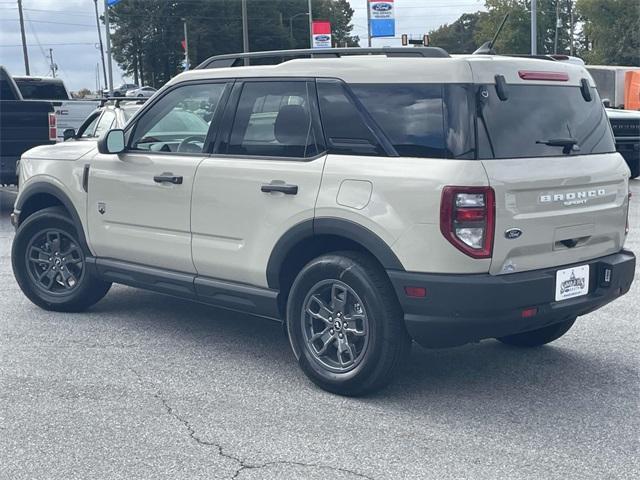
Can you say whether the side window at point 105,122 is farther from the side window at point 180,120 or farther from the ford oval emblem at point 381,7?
the ford oval emblem at point 381,7

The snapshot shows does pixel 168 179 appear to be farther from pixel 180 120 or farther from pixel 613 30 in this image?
pixel 613 30

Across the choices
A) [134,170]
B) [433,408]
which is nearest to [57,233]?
[134,170]

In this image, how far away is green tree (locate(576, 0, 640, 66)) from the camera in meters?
79.6

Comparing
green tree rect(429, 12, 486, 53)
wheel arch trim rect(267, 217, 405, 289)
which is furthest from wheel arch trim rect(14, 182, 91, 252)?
green tree rect(429, 12, 486, 53)

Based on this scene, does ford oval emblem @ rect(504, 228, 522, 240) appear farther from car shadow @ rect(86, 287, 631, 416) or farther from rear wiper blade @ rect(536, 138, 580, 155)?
car shadow @ rect(86, 287, 631, 416)

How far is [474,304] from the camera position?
4.53m

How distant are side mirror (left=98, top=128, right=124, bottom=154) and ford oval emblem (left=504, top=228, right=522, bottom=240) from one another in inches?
116

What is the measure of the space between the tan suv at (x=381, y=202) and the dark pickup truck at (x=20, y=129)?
7.85 meters

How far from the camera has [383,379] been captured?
16.1 feet

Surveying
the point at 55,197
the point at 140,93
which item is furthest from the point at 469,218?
the point at 140,93

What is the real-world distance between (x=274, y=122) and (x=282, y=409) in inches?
68.4

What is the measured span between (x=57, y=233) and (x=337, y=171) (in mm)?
2945

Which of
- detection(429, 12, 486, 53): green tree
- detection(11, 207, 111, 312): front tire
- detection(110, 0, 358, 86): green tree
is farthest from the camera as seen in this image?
detection(429, 12, 486, 53): green tree

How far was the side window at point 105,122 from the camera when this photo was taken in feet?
38.5
